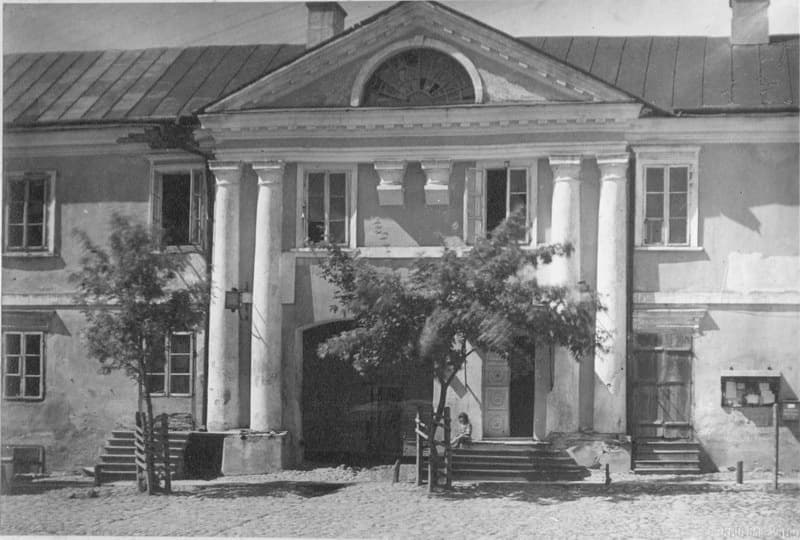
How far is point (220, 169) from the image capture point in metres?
10.6

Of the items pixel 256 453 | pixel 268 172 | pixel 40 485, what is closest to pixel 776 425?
pixel 256 453

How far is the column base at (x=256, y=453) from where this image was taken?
1036cm

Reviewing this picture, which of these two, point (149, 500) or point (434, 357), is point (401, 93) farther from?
point (149, 500)

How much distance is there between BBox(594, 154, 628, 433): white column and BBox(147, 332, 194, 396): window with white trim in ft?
13.1

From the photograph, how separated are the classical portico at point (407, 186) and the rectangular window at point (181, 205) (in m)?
0.18

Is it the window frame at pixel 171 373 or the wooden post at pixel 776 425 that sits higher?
the window frame at pixel 171 373

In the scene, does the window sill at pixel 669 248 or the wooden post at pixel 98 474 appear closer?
the window sill at pixel 669 248

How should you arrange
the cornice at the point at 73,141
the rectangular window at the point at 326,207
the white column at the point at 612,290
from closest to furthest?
the white column at the point at 612,290 < the cornice at the point at 73,141 < the rectangular window at the point at 326,207

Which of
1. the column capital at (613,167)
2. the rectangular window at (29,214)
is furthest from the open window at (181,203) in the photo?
the column capital at (613,167)

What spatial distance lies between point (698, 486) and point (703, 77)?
3816 mm

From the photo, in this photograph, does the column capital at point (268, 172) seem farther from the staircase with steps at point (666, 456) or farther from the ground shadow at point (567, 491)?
the staircase with steps at point (666, 456)

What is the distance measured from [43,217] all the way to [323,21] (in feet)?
11.2

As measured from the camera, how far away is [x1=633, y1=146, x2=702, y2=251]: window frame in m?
9.88

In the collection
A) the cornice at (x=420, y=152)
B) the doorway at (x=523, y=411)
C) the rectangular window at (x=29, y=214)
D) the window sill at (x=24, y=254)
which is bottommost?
the doorway at (x=523, y=411)
